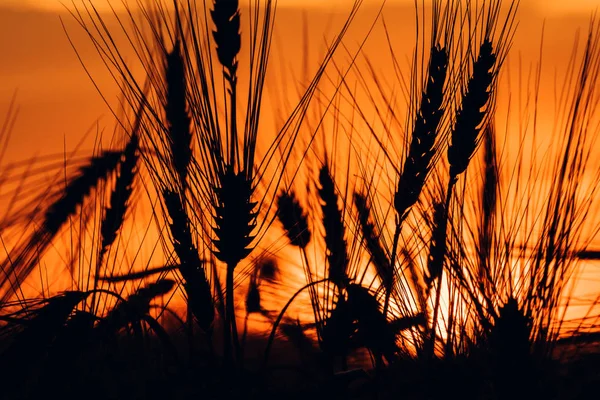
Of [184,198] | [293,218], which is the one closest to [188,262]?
[184,198]

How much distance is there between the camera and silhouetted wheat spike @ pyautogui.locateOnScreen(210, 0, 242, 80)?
0.81 meters

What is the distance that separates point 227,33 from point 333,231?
18.1 inches

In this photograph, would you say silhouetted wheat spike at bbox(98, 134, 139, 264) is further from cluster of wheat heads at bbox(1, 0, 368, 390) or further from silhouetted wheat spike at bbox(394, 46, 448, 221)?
silhouetted wheat spike at bbox(394, 46, 448, 221)

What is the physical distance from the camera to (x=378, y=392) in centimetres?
95

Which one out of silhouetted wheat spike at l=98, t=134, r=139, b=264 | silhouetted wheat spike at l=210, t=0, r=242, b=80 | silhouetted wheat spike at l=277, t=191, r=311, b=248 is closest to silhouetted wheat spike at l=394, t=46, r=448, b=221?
silhouetted wheat spike at l=277, t=191, r=311, b=248

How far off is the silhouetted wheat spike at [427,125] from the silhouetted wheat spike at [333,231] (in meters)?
0.14

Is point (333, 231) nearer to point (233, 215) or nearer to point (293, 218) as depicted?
point (293, 218)

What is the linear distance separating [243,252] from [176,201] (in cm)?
12

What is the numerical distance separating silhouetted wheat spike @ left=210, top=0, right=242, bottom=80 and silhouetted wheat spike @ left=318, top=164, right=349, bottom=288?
1.24 feet

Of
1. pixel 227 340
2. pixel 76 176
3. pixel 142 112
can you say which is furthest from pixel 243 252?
pixel 76 176

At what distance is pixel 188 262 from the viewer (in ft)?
3.14

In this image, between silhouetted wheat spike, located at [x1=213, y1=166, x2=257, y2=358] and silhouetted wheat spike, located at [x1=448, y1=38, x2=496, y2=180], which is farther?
silhouetted wheat spike, located at [x1=448, y1=38, x2=496, y2=180]

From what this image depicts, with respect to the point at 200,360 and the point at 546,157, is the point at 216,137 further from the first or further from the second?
the point at 546,157

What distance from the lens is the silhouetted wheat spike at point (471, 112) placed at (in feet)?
3.56
